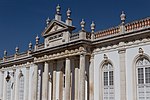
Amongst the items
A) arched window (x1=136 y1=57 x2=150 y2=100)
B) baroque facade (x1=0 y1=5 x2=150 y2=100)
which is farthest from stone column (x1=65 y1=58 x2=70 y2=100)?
arched window (x1=136 y1=57 x2=150 y2=100)

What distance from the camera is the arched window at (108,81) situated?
19.7 m

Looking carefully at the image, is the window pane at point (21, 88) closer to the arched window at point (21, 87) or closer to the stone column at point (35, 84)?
the arched window at point (21, 87)

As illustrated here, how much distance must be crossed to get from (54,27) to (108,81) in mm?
7005

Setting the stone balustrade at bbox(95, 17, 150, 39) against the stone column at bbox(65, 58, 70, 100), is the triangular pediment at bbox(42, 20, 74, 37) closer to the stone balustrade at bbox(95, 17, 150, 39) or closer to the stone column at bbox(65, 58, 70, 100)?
the stone column at bbox(65, 58, 70, 100)

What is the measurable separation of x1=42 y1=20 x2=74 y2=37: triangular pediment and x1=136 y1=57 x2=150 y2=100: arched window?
6821 mm

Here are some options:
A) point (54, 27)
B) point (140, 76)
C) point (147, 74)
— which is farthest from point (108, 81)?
point (54, 27)

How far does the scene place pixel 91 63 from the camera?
69.3 ft

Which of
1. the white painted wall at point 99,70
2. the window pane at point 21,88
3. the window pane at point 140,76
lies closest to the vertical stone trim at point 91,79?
the white painted wall at point 99,70

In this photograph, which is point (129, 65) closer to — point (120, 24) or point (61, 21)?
point (120, 24)

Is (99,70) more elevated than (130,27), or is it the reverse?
(130,27)

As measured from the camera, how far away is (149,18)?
1792 centimetres

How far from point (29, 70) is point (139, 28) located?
13611mm

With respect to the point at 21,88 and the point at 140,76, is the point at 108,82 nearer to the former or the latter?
the point at 140,76

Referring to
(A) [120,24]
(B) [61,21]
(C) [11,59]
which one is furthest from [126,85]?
(C) [11,59]
